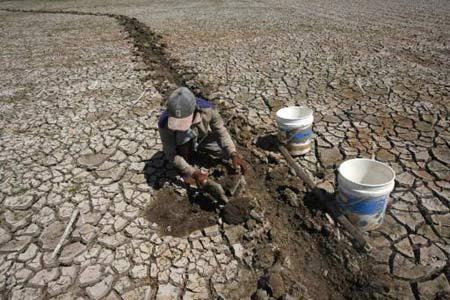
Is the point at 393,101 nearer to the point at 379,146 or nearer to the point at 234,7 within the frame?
the point at 379,146

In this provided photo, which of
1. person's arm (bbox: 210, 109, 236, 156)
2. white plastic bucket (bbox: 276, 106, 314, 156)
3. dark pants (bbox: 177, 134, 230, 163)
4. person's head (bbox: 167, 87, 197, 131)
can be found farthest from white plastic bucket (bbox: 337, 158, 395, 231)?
person's head (bbox: 167, 87, 197, 131)

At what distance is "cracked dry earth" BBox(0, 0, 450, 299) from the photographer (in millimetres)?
2408

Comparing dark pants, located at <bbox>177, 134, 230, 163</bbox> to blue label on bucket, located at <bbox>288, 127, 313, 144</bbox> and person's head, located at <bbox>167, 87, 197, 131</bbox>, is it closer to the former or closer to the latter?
person's head, located at <bbox>167, 87, 197, 131</bbox>

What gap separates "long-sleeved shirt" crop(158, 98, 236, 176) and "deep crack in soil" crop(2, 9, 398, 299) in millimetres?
351

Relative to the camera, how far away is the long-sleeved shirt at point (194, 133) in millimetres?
3020

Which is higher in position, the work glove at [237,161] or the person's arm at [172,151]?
the person's arm at [172,151]

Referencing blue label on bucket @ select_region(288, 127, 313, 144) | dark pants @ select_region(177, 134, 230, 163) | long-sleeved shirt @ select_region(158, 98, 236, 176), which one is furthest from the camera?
blue label on bucket @ select_region(288, 127, 313, 144)

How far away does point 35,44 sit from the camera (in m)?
9.15

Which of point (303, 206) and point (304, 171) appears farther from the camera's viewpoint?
point (304, 171)

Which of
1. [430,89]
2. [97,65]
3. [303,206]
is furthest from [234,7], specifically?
[303,206]

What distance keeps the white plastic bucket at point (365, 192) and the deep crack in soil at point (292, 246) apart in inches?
8.6

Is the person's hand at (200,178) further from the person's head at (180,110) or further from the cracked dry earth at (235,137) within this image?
Result: the person's head at (180,110)

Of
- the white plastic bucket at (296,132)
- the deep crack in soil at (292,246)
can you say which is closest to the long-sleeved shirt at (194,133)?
the deep crack in soil at (292,246)

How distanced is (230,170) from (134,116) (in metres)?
2.03
